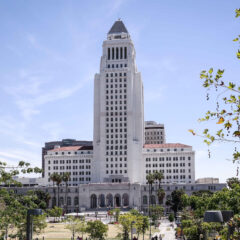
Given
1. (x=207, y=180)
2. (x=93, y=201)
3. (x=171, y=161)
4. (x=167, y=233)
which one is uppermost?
(x=171, y=161)

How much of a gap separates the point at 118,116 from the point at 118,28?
40795 millimetres

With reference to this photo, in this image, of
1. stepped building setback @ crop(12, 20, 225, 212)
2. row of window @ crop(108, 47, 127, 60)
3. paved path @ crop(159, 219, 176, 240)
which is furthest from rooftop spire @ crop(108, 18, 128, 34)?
paved path @ crop(159, 219, 176, 240)

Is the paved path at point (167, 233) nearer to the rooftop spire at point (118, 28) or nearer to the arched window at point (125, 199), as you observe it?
the arched window at point (125, 199)

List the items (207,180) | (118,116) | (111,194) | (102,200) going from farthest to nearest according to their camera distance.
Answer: (207,180) → (118,116) → (102,200) → (111,194)

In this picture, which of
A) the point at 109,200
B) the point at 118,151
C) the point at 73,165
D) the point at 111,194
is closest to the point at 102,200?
the point at 109,200

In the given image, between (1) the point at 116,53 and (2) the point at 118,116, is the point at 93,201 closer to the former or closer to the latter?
(2) the point at 118,116

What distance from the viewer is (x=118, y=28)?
183250 millimetres

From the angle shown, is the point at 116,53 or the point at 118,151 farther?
the point at 116,53

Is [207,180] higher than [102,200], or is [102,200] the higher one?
[207,180]

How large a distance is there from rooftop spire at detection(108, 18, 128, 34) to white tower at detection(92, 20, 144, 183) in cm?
444

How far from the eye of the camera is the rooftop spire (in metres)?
182

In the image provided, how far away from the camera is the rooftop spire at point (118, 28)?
18200 cm

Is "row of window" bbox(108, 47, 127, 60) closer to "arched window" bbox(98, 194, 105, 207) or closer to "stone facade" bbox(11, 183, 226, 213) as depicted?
"stone facade" bbox(11, 183, 226, 213)

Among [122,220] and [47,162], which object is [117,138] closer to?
[47,162]
